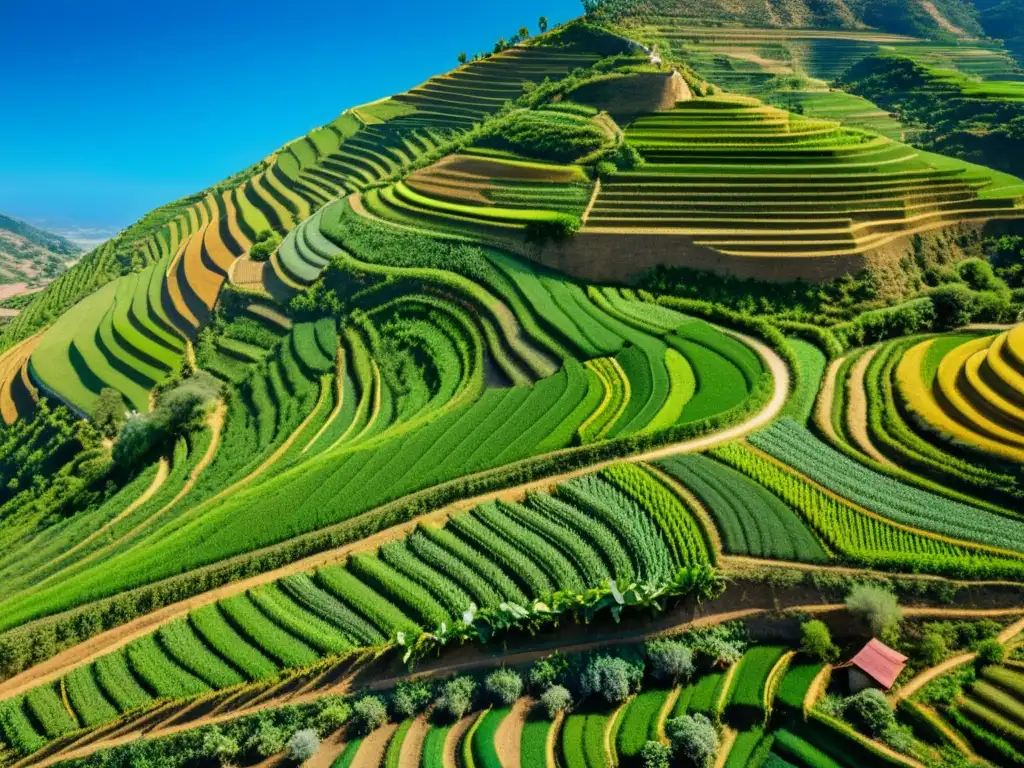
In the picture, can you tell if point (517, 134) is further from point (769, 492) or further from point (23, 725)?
point (23, 725)

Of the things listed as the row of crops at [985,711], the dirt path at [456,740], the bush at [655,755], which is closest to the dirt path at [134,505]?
the dirt path at [456,740]

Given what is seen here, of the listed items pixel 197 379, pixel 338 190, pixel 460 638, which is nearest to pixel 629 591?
pixel 460 638

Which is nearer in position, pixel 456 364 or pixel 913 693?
pixel 913 693

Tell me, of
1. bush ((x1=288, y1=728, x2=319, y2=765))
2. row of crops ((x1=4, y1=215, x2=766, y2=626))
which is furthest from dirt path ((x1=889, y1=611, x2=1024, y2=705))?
bush ((x1=288, y1=728, x2=319, y2=765))

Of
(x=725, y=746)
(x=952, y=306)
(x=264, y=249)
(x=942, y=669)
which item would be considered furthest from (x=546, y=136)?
(x=725, y=746)

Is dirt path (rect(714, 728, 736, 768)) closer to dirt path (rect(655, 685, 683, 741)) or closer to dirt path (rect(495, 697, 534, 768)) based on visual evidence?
dirt path (rect(655, 685, 683, 741))

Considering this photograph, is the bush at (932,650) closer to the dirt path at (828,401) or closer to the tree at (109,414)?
the dirt path at (828,401)

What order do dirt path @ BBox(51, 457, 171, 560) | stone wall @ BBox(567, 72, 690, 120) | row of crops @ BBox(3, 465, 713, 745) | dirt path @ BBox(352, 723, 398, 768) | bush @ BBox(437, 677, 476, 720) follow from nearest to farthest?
dirt path @ BBox(352, 723, 398, 768) < bush @ BBox(437, 677, 476, 720) < row of crops @ BBox(3, 465, 713, 745) < dirt path @ BBox(51, 457, 171, 560) < stone wall @ BBox(567, 72, 690, 120)
